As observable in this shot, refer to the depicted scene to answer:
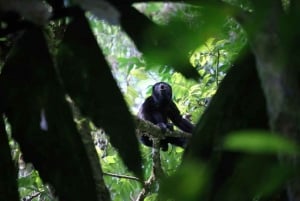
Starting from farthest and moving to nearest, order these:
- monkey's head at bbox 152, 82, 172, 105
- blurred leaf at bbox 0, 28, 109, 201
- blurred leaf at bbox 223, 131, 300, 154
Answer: monkey's head at bbox 152, 82, 172, 105, blurred leaf at bbox 0, 28, 109, 201, blurred leaf at bbox 223, 131, 300, 154

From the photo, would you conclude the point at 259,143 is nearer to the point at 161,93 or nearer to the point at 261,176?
→ the point at 261,176

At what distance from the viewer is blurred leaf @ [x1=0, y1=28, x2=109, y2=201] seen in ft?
2.70

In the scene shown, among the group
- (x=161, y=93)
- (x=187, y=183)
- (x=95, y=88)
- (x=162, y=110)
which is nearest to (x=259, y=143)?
(x=187, y=183)

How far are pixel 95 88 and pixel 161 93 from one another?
4.30m

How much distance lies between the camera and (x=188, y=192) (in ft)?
0.90

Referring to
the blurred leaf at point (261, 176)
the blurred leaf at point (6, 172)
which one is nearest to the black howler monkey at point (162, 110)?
the blurred leaf at point (6, 172)

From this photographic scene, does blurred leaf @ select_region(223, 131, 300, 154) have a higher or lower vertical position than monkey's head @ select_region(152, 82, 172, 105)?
lower

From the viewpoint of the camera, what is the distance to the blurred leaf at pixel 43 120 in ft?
2.70

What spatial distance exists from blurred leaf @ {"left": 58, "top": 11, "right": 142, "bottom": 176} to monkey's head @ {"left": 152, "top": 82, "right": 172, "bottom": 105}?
4003mm

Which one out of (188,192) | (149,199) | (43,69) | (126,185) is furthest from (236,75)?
(126,185)

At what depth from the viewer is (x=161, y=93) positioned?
16.9ft

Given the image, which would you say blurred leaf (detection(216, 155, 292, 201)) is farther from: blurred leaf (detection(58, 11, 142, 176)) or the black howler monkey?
the black howler monkey

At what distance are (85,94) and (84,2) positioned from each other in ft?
0.88

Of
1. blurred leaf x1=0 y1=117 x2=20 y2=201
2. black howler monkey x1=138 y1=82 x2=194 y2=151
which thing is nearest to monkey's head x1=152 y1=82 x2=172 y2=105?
black howler monkey x1=138 y1=82 x2=194 y2=151
